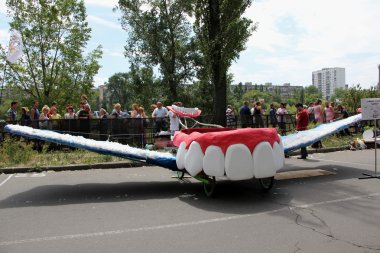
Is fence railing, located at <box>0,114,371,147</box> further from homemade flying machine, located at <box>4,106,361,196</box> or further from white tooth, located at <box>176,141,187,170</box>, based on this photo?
white tooth, located at <box>176,141,187,170</box>

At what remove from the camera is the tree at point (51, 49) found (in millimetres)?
29812

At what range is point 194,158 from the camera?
23.5ft

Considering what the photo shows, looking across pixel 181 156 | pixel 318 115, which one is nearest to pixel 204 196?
pixel 181 156

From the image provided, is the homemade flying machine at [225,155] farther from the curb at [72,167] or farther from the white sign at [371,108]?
the curb at [72,167]

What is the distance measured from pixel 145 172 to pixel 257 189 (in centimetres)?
392

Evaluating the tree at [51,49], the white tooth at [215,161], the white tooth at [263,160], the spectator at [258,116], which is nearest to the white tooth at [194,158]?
the white tooth at [215,161]

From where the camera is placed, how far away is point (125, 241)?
16.5 ft

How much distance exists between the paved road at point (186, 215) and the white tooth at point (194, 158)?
1.97 feet

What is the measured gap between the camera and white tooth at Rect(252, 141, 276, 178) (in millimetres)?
6973

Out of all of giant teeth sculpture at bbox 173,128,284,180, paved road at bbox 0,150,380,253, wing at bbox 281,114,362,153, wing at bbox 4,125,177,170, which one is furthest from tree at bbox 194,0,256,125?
giant teeth sculpture at bbox 173,128,284,180

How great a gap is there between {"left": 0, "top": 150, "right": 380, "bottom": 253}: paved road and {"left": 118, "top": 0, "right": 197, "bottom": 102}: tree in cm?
2446

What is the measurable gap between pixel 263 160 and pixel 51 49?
27591 mm

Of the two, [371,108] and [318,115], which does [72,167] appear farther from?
[318,115]

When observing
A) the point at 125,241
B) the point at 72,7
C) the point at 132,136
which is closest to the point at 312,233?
the point at 125,241
